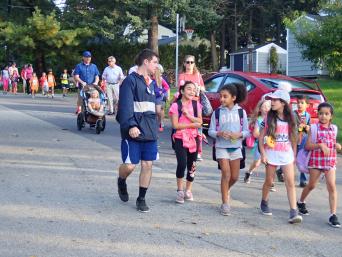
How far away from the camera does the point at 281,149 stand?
6859 mm

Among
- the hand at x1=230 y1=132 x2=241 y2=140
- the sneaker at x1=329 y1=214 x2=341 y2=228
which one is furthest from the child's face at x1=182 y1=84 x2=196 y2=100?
the sneaker at x1=329 y1=214 x2=341 y2=228

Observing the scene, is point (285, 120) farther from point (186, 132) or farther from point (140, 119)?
point (140, 119)

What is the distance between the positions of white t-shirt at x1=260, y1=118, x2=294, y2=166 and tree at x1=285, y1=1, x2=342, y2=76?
5.89 meters

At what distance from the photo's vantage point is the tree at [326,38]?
1227cm

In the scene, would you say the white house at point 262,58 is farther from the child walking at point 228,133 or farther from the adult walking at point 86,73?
the child walking at point 228,133

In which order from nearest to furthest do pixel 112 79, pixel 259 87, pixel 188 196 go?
1. pixel 188 196
2. pixel 259 87
3. pixel 112 79

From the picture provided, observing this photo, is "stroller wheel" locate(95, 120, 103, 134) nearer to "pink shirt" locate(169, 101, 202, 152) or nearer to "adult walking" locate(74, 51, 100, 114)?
"adult walking" locate(74, 51, 100, 114)

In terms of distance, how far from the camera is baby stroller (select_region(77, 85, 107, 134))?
46.5ft

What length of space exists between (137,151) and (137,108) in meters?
0.51

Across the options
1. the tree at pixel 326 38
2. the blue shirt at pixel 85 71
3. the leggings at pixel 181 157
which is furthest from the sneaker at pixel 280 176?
the blue shirt at pixel 85 71

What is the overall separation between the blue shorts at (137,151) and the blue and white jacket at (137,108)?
2.8 inches

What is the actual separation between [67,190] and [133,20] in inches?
1111

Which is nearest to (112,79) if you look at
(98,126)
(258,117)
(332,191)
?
(98,126)

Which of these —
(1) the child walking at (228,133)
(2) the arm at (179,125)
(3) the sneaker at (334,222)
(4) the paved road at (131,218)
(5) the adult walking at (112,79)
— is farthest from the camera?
(5) the adult walking at (112,79)
